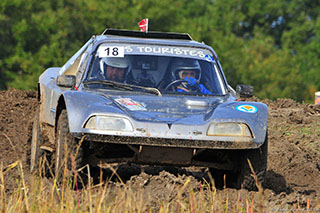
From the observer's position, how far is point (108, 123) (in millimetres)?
6387

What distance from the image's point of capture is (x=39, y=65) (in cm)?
3881

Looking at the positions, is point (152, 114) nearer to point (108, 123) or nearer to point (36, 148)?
point (108, 123)

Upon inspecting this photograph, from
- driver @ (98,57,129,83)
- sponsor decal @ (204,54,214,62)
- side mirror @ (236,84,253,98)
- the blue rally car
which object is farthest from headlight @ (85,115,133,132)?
sponsor decal @ (204,54,214,62)

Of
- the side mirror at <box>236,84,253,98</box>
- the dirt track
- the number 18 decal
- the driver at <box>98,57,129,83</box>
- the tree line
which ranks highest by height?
the number 18 decal

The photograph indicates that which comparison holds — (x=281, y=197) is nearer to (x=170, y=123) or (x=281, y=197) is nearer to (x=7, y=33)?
(x=170, y=123)

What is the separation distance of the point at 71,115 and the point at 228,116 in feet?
4.60

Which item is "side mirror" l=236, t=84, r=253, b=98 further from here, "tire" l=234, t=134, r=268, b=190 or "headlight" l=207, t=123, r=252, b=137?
"headlight" l=207, t=123, r=252, b=137

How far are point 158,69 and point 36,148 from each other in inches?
65.9

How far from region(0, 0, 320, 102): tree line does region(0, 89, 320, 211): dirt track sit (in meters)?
23.3

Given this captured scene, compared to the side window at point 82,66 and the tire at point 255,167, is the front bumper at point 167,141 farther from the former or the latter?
the side window at point 82,66

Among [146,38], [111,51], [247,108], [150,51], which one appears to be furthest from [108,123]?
[146,38]

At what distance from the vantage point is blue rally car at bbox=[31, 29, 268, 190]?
639 centimetres

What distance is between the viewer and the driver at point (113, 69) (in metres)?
7.76

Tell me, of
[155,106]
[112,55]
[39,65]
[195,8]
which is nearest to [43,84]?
[112,55]
